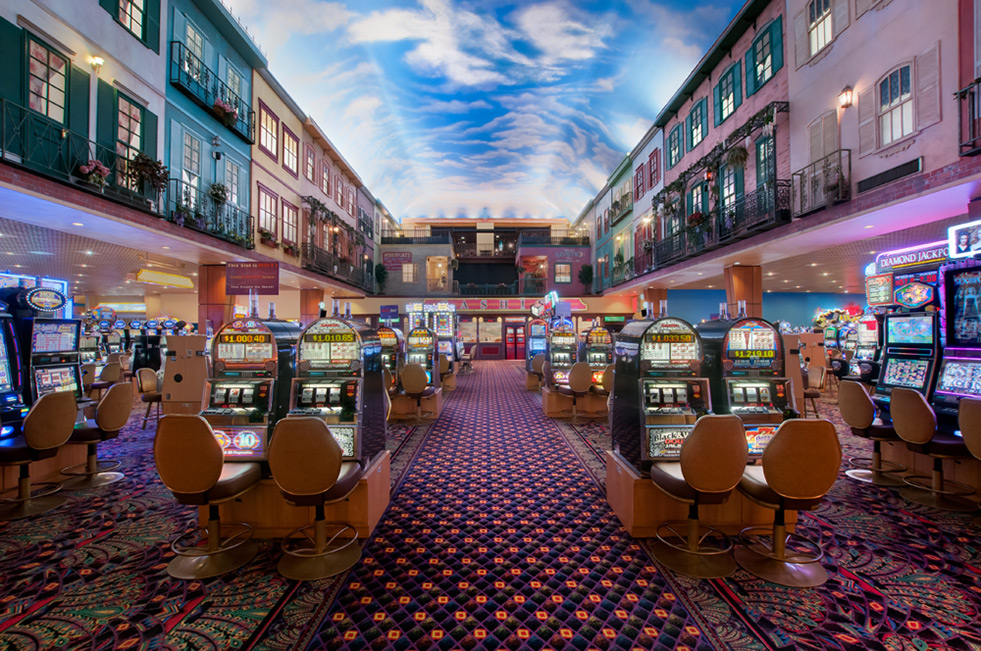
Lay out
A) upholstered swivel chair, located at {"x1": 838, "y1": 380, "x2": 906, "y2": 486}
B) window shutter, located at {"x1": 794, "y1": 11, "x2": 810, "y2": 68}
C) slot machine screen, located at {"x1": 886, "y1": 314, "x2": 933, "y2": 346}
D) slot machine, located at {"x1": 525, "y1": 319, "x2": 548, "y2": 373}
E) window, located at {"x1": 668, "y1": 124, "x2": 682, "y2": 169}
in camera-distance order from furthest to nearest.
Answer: window, located at {"x1": 668, "y1": 124, "x2": 682, "y2": 169} < slot machine, located at {"x1": 525, "y1": 319, "x2": 548, "y2": 373} < window shutter, located at {"x1": 794, "y1": 11, "x2": 810, "y2": 68} < slot machine screen, located at {"x1": 886, "y1": 314, "x2": 933, "y2": 346} < upholstered swivel chair, located at {"x1": 838, "y1": 380, "x2": 906, "y2": 486}

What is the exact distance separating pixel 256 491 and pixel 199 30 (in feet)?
34.4

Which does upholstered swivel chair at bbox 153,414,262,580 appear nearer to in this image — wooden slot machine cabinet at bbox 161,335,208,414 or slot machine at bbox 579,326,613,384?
wooden slot machine cabinet at bbox 161,335,208,414

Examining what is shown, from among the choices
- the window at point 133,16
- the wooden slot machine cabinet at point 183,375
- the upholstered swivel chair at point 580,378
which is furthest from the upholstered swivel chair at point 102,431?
the window at point 133,16

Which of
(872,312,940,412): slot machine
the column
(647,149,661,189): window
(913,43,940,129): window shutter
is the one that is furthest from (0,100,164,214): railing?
(647,149,661,189): window

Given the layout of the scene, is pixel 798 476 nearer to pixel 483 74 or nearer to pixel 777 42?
pixel 777 42

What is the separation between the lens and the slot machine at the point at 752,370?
351cm

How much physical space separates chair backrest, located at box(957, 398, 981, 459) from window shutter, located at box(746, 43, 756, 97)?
9.05m

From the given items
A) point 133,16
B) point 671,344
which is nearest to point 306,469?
point 671,344

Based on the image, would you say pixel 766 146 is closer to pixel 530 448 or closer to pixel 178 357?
pixel 530 448

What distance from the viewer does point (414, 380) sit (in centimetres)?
691

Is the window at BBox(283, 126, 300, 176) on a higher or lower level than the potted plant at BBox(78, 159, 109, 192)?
higher

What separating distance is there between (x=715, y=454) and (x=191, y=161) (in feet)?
35.4

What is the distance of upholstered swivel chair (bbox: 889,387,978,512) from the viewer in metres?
3.59

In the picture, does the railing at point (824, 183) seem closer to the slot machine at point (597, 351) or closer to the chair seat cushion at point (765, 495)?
the slot machine at point (597, 351)
